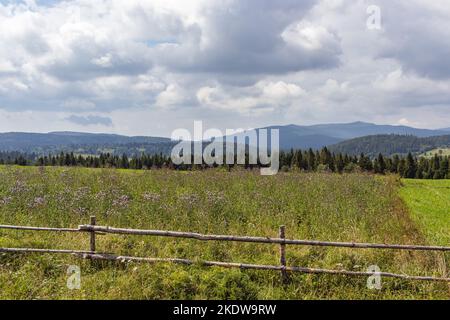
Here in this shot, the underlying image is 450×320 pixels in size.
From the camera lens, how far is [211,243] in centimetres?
868

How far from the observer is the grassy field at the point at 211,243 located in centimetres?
688

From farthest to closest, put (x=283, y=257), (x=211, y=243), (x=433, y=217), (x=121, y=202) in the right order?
(x=433, y=217), (x=121, y=202), (x=211, y=243), (x=283, y=257)

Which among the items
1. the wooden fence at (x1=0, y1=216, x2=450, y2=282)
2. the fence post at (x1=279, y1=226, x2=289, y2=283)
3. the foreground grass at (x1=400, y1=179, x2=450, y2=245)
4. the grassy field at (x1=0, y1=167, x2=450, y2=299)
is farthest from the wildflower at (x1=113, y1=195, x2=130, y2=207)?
the foreground grass at (x1=400, y1=179, x2=450, y2=245)

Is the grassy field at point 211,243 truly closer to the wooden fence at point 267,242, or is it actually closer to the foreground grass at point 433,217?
the wooden fence at point 267,242

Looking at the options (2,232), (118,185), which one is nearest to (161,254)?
(2,232)

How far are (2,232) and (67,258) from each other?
2.89m

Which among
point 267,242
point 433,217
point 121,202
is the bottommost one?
point 433,217

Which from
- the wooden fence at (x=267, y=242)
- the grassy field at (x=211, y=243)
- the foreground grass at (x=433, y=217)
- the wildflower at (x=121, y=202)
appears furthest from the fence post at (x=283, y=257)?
the wildflower at (x=121, y=202)

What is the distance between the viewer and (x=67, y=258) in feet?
26.2

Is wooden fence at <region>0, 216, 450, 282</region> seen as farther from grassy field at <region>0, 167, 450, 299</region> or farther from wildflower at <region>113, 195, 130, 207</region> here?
wildflower at <region>113, 195, 130, 207</region>

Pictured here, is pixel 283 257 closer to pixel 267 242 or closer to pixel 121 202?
pixel 267 242

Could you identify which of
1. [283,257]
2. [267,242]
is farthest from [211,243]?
[283,257]
